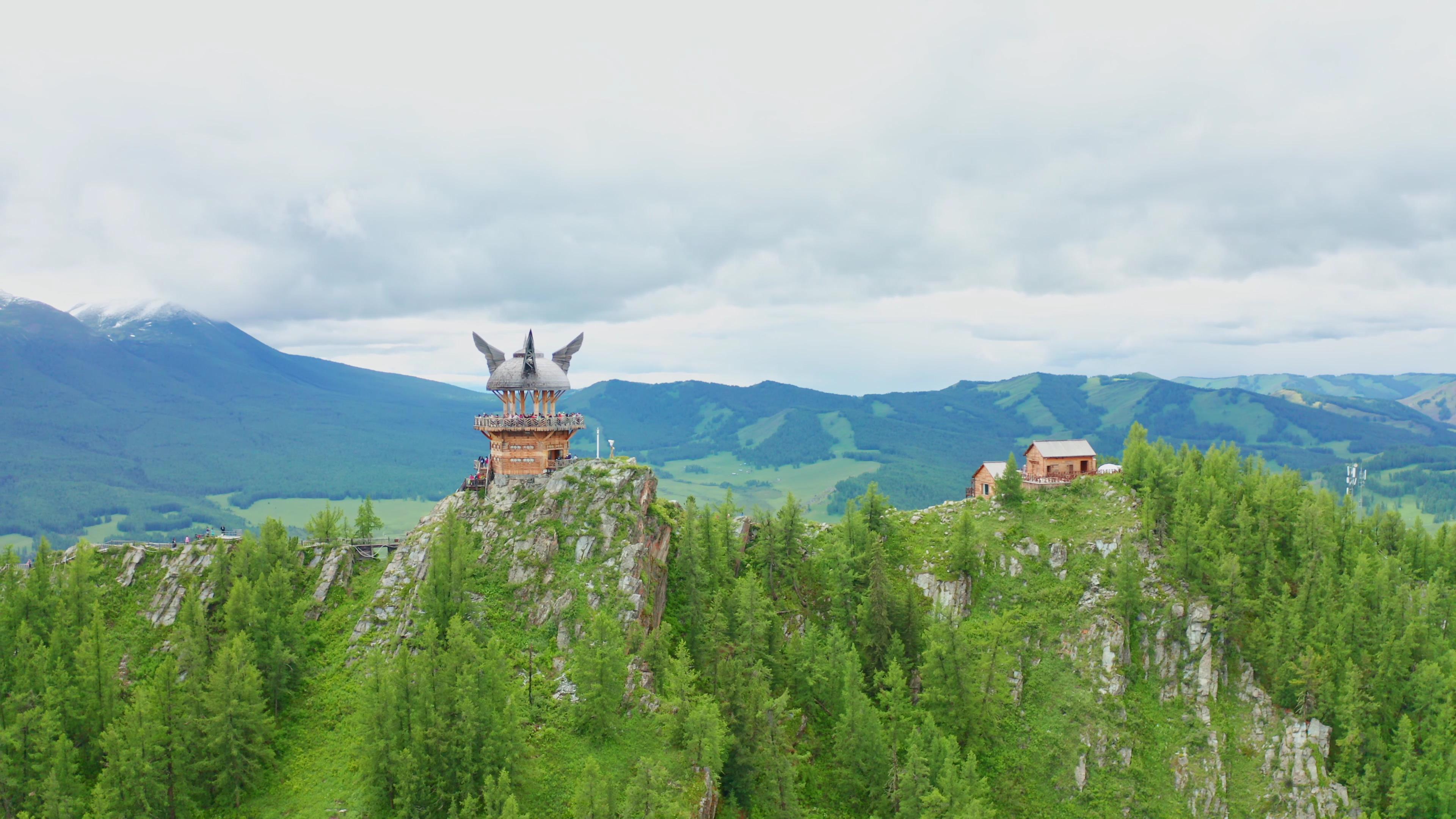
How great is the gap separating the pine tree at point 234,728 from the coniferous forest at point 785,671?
26 cm

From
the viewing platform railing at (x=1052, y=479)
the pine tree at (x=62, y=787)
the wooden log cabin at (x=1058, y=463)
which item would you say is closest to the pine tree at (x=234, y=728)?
the pine tree at (x=62, y=787)

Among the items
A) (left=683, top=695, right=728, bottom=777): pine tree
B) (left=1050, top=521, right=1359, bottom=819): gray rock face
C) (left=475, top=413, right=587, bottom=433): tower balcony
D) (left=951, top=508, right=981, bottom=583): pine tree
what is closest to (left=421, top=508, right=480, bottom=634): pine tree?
(left=475, top=413, right=587, bottom=433): tower balcony

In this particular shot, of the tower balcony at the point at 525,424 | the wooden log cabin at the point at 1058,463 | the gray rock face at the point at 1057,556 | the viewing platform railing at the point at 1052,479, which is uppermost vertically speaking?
the tower balcony at the point at 525,424

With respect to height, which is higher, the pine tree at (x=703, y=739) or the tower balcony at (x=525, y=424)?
the tower balcony at (x=525, y=424)

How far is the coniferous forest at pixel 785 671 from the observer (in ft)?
194

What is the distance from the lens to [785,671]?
3054 inches

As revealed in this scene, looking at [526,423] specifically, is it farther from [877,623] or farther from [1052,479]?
[1052,479]

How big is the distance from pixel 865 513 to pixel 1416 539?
222ft

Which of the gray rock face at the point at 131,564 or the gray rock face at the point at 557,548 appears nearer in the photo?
the gray rock face at the point at 557,548

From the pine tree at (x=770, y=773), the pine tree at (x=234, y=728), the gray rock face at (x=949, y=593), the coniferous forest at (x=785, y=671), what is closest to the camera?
the coniferous forest at (x=785, y=671)

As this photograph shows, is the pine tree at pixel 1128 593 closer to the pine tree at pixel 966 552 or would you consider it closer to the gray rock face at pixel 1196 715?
the gray rock face at pixel 1196 715

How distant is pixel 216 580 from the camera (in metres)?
76.3

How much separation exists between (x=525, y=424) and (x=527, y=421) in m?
0.34

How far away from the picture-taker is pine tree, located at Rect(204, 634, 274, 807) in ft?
196
